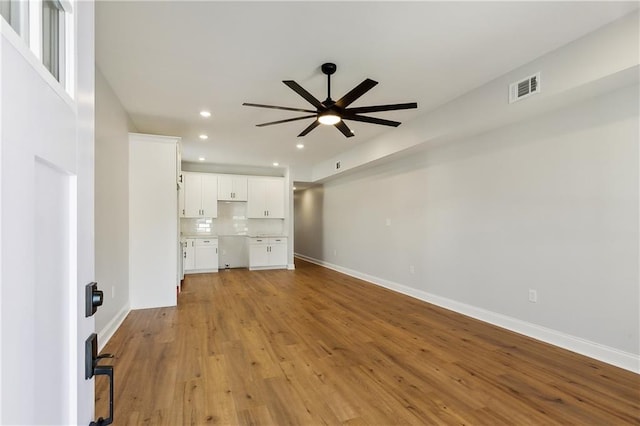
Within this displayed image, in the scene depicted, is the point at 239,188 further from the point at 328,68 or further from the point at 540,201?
the point at 540,201

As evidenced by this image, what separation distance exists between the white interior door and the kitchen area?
660 cm

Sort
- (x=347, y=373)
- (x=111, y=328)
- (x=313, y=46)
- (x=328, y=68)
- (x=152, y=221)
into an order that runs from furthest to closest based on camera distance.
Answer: (x=152, y=221) < (x=111, y=328) < (x=328, y=68) < (x=313, y=46) < (x=347, y=373)

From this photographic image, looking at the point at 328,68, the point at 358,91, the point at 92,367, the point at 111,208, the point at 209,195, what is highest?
the point at 328,68

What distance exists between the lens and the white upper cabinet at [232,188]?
291 inches

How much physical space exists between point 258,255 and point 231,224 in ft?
3.72

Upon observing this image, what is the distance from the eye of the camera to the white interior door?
1.34 ft

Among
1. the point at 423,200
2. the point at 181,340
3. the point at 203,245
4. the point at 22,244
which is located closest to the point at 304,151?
the point at 423,200

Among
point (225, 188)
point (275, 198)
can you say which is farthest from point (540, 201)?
point (225, 188)

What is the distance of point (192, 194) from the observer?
712 cm

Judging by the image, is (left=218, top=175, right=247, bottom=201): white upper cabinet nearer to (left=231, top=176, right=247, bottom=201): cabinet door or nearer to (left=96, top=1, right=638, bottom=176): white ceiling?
(left=231, top=176, right=247, bottom=201): cabinet door

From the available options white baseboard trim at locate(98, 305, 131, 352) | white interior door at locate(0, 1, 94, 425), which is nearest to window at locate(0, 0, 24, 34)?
white interior door at locate(0, 1, 94, 425)

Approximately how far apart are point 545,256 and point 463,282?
111cm

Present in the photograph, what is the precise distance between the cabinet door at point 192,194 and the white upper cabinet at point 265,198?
1.11m

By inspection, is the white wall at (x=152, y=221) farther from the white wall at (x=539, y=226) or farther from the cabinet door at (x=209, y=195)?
the white wall at (x=539, y=226)
